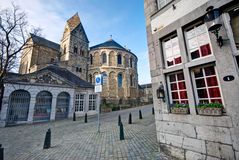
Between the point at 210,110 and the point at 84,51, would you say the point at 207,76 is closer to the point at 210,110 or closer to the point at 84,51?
the point at 210,110

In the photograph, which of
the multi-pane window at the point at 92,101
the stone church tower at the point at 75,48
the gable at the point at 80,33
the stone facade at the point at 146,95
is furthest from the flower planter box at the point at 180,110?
the stone facade at the point at 146,95

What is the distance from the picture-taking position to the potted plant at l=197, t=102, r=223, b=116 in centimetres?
279

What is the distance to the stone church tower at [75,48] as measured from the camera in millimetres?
25394

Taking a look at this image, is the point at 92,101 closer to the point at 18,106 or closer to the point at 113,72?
the point at 18,106

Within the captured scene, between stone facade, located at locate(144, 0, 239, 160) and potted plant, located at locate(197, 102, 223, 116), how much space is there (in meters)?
0.10

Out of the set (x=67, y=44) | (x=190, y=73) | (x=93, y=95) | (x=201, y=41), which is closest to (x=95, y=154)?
(x=190, y=73)

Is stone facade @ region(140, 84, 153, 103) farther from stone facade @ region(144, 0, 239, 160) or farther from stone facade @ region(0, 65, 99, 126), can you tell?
stone facade @ region(144, 0, 239, 160)

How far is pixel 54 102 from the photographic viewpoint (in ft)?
45.0

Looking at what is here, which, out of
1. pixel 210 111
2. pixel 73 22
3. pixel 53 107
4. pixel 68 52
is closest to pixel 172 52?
pixel 210 111

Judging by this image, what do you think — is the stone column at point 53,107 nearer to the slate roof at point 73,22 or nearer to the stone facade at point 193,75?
the stone facade at point 193,75

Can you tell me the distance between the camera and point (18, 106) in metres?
11.5

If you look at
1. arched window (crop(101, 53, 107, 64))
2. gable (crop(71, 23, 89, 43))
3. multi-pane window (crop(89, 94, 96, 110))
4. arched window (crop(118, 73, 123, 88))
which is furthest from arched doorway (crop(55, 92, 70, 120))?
gable (crop(71, 23, 89, 43))

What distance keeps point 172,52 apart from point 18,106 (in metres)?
14.5

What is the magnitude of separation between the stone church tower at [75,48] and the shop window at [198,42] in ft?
78.4
